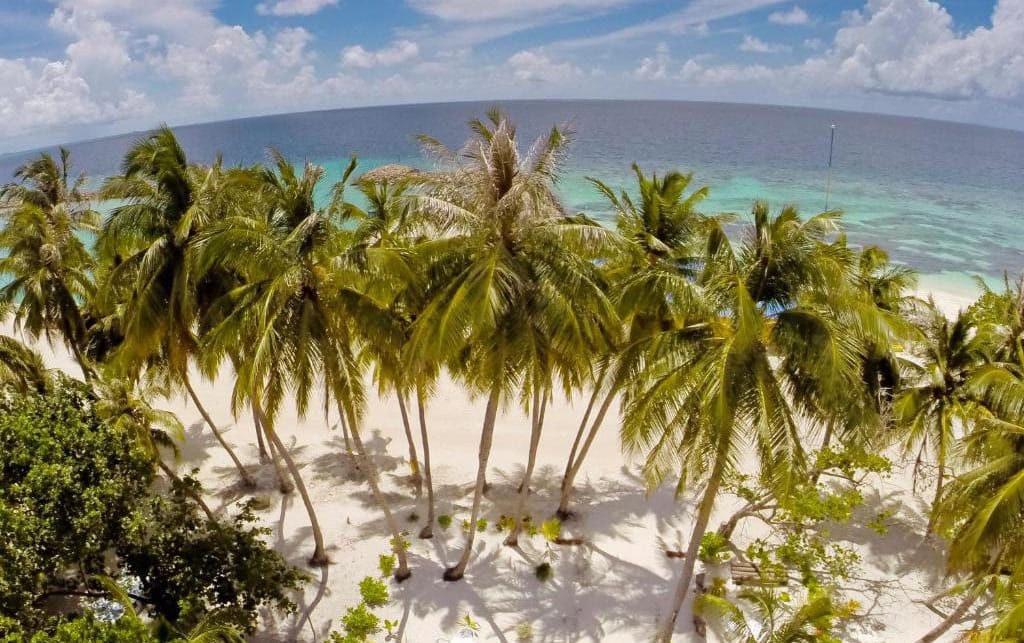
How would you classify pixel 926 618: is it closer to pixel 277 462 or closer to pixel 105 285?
pixel 277 462

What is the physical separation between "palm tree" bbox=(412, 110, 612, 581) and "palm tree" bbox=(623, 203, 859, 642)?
1624 mm

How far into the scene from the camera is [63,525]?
966 cm

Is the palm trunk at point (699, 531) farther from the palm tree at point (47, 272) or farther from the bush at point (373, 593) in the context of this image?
the palm tree at point (47, 272)

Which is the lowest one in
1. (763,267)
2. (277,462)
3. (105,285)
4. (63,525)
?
(277,462)

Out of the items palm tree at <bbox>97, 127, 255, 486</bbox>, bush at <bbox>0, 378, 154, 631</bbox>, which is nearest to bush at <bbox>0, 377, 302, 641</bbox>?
bush at <bbox>0, 378, 154, 631</bbox>

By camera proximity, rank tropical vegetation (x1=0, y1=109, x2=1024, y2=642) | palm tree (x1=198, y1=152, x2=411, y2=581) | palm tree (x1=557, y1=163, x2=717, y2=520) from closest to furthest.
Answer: tropical vegetation (x1=0, y1=109, x2=1024, y2=642), palm tree (x1=198, y1=152, x2=411, y2=581), palm tree (x1=557, y1=163, x2=717, y2=520)

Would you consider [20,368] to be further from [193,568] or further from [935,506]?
[935,506]

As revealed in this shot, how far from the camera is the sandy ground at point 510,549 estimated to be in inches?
510

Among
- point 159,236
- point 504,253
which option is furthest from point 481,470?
point 159,236

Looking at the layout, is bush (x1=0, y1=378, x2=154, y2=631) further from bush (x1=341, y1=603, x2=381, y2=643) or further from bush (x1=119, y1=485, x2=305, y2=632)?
bush (x1=341, y1=603, x2=381, y2=643)

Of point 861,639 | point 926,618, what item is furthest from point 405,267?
point 926,618

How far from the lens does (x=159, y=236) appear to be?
12.5 metres

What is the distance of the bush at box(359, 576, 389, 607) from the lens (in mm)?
13109

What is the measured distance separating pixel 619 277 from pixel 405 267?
4685 millimetres
